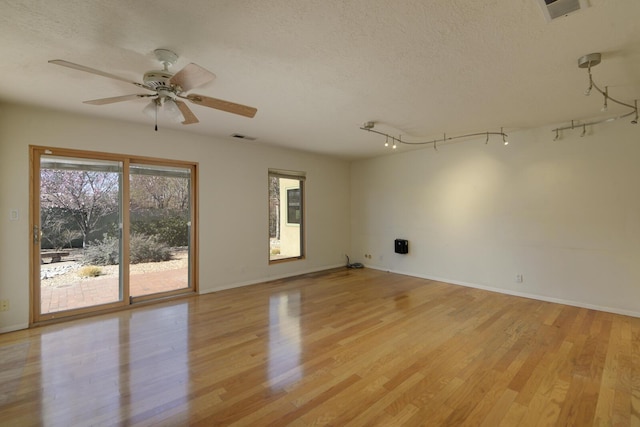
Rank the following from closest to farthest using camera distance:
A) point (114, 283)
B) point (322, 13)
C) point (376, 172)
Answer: point (322, 13)
point (114, 283)
point (376, 172)

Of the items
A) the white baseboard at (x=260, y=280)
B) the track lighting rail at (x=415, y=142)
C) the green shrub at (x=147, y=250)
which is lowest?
the white baseboard at (x=260, y=280)

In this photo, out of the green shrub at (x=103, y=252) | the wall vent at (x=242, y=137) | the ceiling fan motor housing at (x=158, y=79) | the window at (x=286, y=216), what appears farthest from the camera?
the window at (x=286, y=216)

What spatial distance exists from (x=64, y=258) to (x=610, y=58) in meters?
5.99

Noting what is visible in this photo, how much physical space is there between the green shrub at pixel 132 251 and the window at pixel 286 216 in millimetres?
1949

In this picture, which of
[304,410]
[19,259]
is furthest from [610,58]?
[19,259]

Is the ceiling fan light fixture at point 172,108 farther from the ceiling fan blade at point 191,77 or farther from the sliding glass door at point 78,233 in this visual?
the sliding glass door at point 78,233

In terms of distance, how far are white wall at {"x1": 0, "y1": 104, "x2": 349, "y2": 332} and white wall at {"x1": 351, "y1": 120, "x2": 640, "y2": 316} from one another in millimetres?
1398

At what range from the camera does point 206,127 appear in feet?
13.9

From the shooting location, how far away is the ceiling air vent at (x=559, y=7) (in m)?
1.69

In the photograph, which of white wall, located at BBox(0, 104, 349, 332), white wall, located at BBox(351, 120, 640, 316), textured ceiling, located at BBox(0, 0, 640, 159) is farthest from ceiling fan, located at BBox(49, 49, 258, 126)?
white wall, located at BBox(351, 120, 640, 316)

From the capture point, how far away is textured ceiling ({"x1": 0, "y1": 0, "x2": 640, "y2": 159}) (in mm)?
1768

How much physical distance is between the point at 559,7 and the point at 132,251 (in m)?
5.08

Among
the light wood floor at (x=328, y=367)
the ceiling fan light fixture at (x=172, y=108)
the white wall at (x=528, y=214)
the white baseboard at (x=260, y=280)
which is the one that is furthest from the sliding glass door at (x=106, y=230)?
the white wall at (x=528, y=214)

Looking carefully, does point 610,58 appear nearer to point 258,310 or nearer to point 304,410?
point 304,410
